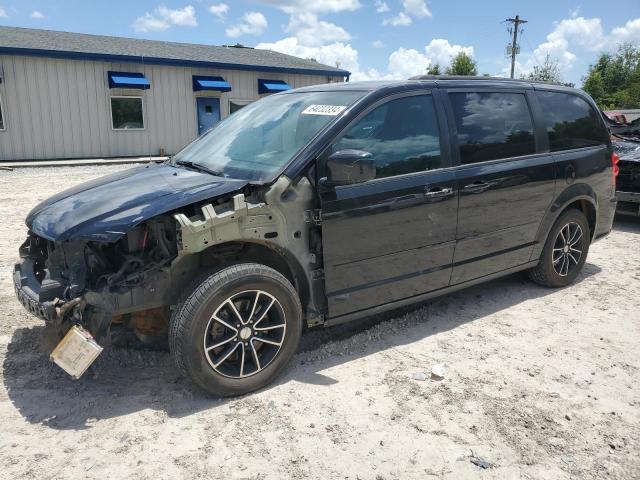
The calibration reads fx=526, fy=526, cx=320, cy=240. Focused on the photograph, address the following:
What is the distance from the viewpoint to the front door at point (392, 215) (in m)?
3.54

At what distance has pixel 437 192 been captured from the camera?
395 cm

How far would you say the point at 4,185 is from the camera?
38.4ft

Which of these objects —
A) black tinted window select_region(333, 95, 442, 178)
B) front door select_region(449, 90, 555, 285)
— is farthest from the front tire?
front door select_region(449, 90, 555, 285)

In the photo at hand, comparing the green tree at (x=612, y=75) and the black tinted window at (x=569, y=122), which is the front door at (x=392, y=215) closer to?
the black tinted window at (x=569, y=122)

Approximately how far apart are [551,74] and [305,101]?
55.4 metres

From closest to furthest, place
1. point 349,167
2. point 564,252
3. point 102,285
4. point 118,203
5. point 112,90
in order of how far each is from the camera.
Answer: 1. point 102,285
2. point 118,203
3. point 349,167
4. point 564,252
5. point 112,90

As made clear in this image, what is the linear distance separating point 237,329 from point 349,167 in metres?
1.23

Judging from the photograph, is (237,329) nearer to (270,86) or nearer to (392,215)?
(392,215)

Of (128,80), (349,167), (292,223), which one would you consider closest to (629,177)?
(349,167)

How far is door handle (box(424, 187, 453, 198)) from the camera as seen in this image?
389cm

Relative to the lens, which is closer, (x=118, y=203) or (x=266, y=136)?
(x=118, y=203)

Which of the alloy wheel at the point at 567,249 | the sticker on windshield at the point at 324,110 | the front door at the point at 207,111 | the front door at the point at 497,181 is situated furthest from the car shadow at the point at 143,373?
the front door at the point at 207,111

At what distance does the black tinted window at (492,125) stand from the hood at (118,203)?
6.27 feet

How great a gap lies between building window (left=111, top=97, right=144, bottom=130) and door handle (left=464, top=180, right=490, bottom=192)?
16.9 m
